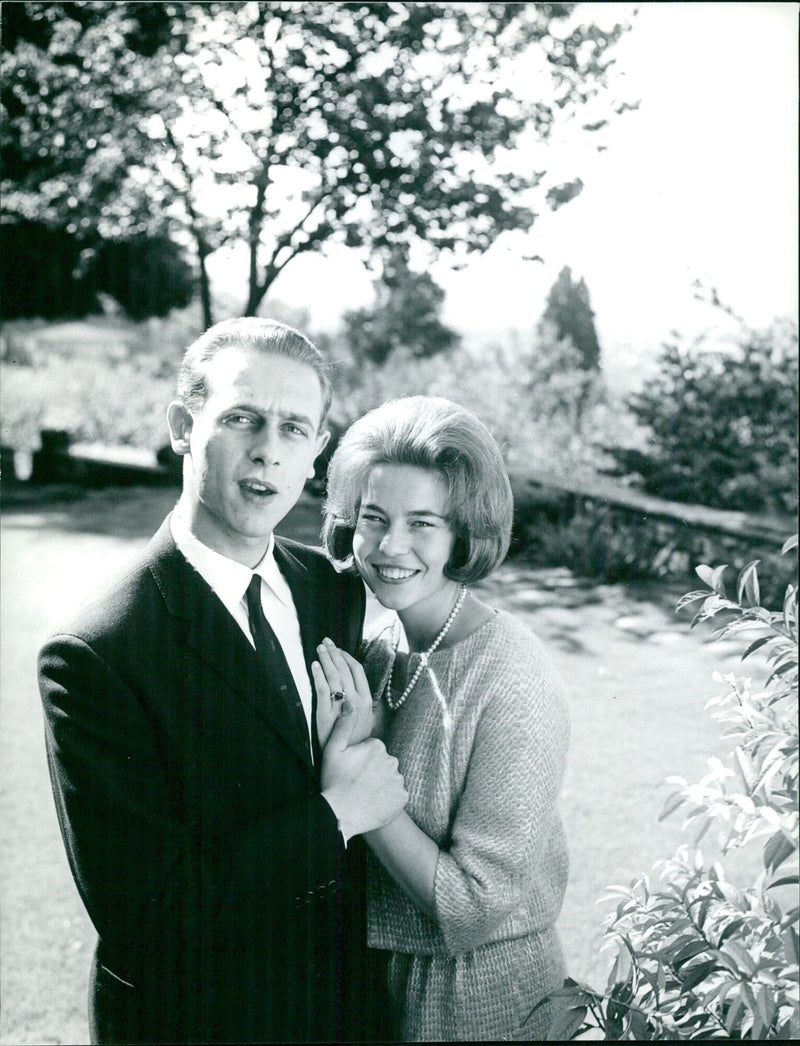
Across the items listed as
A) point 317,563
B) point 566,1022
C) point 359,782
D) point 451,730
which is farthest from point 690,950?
point 317,563

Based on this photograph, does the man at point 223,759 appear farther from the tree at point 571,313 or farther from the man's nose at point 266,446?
the tree at point 571,313

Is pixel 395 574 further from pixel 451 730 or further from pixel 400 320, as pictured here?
pixel 400 320

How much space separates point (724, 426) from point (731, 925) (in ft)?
6.19

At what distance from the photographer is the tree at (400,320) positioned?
2.54 metres

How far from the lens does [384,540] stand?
1.91 meters

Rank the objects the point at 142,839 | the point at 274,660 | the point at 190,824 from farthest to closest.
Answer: the point at 274,660 → the point at 190,824 → the point at 142,839

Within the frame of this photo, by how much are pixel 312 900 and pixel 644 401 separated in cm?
190

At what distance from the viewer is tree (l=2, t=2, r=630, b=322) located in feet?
7.69

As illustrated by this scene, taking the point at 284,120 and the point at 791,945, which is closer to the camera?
the point at 791,945

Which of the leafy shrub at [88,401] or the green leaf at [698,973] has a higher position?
the leafy shrub at [88,401]

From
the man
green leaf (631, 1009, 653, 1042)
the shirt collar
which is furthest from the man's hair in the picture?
green leaf (631, 1009, 653, 1042)

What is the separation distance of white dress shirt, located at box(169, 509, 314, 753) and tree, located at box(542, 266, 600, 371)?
1129mm

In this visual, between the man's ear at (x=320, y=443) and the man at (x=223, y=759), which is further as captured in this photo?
the man's ear at (x=320, y=443)

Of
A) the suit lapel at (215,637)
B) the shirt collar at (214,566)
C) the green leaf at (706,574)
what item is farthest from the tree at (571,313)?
the suit lapel at (215,637)
